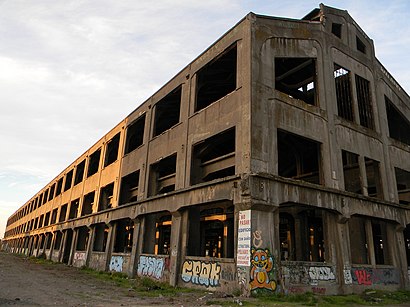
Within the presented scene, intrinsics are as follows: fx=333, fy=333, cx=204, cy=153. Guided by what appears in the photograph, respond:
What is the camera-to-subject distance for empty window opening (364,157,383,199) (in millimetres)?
18484

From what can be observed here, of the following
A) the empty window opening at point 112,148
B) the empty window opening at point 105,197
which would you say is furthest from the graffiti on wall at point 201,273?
the empty window opening at point 112,148

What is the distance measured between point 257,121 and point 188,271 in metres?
7.18

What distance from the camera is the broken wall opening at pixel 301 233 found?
20281mm

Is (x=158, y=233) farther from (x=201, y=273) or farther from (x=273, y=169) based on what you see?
(x=273, y=169)

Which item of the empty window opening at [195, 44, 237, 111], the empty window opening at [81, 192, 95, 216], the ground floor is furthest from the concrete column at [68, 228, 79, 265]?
the empty window opening at [195, 44, 237, 111]

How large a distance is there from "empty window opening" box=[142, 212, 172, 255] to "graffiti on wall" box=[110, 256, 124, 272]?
2.21 metres

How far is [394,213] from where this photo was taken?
17.9 metres

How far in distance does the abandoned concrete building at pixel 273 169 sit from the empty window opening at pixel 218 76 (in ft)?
0.33

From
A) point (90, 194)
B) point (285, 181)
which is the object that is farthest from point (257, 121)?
point (90, 194)

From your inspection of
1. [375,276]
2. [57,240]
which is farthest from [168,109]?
[57,240]

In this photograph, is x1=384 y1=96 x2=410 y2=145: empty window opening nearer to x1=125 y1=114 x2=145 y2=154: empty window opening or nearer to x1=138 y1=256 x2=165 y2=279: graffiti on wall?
x1=125 y1=114 x2=145 y2=154: empty window opening

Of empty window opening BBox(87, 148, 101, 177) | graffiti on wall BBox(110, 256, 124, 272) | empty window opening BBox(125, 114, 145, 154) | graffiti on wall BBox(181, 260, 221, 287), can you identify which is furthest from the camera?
empty window opening BBox(87, 148, 101, 177)

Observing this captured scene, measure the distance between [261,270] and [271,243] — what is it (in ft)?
3.46

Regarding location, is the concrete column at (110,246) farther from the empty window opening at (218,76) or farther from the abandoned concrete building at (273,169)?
the empty window opening at (218,76)
